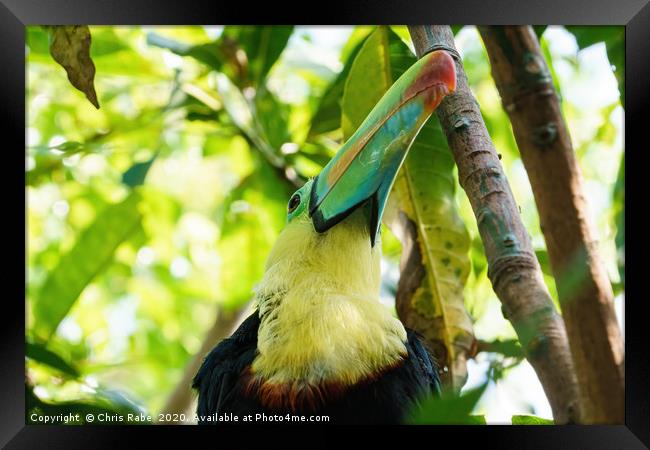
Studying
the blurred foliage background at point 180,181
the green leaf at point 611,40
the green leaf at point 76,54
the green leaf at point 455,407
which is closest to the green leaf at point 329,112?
the blurred foliage background at point 180,181

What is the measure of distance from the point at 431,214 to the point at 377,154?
352 mm

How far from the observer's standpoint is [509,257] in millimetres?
1464

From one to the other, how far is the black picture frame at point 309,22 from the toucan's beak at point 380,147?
27cm

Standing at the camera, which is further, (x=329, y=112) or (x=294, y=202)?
(x=329, y=112)

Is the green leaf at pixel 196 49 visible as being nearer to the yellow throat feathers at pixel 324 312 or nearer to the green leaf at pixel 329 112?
the green leaf at pixel 329 112

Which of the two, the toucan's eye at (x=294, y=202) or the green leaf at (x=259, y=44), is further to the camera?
the green leaf at (x=259, y=44)

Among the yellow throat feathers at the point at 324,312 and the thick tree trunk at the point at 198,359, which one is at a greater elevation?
Result: the yellow throat feathers at the point at 324,312

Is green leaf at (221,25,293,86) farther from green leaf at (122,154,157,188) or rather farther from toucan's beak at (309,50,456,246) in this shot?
toucan's beak at (309,50,456,246)

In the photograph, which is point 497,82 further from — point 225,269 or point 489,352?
point 225,269

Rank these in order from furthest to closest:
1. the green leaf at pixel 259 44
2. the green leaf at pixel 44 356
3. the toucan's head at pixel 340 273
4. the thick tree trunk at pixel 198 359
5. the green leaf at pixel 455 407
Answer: the thick tree trunk at pixel 198 359, the green leaf at pixel 259 44, the green leaf at pixel 44 356, the toucan's head at pixel 340 273, the green leaf at pixel 455 407

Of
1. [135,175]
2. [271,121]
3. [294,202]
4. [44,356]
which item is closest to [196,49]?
[271,121]

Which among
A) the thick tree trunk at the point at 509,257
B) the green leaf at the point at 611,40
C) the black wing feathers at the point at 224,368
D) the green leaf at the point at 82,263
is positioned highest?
the green leaf at the point at 611,40

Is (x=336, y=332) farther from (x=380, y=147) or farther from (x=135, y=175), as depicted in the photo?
(x=135, y=175)

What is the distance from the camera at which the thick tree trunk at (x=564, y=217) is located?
57.4 inches
